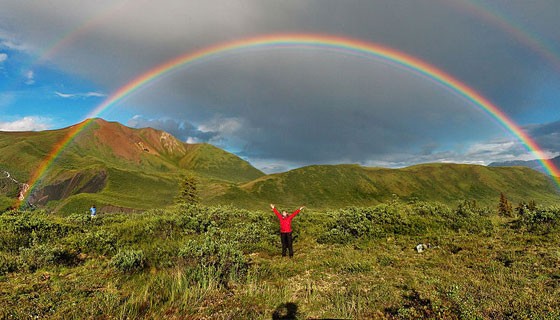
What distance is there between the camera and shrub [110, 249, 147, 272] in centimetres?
937

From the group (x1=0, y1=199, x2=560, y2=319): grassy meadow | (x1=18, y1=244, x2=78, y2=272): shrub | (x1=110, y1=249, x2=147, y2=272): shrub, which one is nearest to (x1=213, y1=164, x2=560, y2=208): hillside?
(x1=0, y1=199, x2=560, y2=319): grassy meadow

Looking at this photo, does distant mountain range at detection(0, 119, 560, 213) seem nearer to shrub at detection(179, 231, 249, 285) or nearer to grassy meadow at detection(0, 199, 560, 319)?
grassy meadow at detection(0, 199, 560, 319)

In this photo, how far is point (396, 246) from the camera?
42.9ft

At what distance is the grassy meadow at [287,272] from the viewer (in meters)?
6.39

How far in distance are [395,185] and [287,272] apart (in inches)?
6560

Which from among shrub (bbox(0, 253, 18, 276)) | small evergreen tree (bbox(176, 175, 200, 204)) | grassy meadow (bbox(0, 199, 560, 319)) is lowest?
grassy meadow (bbox(0, 199, 560, 319))

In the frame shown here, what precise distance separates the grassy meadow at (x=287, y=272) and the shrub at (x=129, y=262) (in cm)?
4

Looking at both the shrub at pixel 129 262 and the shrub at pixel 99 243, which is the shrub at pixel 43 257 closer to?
the shrub at pixel 99 243

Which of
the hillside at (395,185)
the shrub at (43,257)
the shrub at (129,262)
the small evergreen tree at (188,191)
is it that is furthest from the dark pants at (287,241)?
the hillside at (395,185)

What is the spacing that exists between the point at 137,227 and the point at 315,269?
35.3 feet

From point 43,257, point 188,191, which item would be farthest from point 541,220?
point 188,191

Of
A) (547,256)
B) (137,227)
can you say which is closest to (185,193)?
(137,227)

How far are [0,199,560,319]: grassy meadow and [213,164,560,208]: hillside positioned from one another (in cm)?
10651

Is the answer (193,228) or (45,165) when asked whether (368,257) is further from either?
(45,165)
